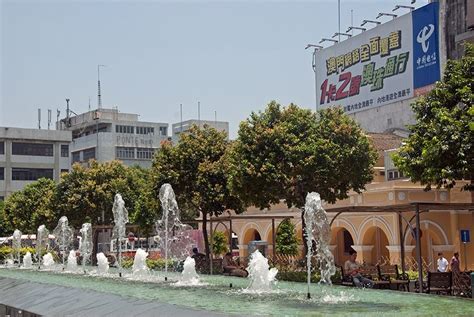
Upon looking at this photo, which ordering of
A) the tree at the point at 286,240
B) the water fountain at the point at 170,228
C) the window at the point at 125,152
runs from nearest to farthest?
the water fountain at the point at 170,228, the tree at the point at 286,240, the window at the point at 125,152

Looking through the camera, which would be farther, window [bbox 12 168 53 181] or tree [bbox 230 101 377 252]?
window [bbox 12 168 53 181]

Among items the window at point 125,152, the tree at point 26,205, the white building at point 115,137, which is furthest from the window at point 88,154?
the tree at point 26,205

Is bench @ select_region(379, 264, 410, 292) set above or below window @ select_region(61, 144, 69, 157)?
below

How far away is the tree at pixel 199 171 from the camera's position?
1202 inches

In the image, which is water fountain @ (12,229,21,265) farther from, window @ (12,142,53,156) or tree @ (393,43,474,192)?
window @ (12,142,53,156)

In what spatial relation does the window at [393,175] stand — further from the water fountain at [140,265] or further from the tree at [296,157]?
the water fountain at [140,265]

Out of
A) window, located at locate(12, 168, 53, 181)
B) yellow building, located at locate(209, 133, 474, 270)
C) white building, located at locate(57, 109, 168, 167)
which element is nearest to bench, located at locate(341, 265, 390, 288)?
yellow building, located at locate(209, 133, 474, 270)

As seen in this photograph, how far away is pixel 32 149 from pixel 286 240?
1740 inches

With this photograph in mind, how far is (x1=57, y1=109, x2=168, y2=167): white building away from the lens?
271 feet

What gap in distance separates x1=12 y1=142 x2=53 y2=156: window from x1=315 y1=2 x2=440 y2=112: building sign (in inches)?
1213

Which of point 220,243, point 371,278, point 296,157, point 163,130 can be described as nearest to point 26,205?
point 220,243

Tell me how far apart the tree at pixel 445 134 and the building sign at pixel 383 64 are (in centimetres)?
2817

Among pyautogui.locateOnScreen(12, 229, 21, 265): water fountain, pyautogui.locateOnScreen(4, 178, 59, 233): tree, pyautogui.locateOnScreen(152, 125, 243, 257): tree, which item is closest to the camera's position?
pyautogui.locateOnScreen(152, 125, 243, 257): tree

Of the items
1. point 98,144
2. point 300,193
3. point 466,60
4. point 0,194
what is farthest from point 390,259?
point 98,144
